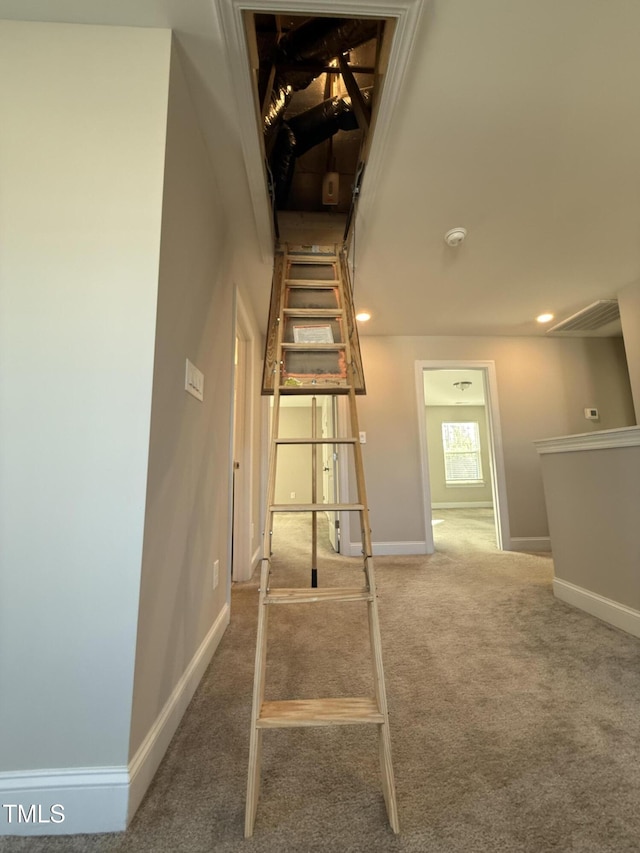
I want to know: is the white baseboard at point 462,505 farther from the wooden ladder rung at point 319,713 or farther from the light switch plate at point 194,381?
the wooden ladder rung at point 319,713

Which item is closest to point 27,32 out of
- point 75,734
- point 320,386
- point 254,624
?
point 320,386

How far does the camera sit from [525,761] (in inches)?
42.7

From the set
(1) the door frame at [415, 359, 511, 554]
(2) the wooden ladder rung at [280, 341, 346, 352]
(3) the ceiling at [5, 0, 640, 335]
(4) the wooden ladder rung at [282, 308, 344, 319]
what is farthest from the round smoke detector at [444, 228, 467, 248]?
(1) the door frame at [415, 359, 511, 554]

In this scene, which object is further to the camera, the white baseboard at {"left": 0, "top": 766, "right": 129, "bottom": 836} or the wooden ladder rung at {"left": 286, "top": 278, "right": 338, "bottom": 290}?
the wooden ladder rung at {"left": 286, "top": 278, "right": 338, "bottom": 290}

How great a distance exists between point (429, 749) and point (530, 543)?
334cm

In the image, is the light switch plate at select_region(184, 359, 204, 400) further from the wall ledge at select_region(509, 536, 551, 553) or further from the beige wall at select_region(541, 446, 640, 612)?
the wall ledge at select_region(509, 536, 551, 553)

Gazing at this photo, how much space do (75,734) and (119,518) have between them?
1.87 ft

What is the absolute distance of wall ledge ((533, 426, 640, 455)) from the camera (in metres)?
1.88

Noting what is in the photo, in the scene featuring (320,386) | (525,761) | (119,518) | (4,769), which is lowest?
(525,761)

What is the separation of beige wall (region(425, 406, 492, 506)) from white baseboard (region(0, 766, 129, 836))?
8077mm

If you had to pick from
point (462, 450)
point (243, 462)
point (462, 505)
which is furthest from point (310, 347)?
point (462, 450)

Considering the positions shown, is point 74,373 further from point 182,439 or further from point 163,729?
point 163,729

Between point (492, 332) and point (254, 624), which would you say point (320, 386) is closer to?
point (254, 624)

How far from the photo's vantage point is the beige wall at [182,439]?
3.57 feet
